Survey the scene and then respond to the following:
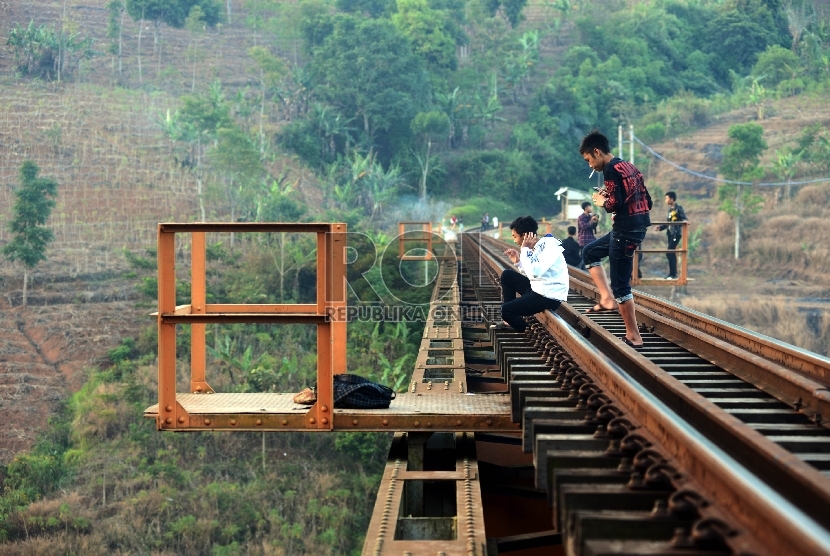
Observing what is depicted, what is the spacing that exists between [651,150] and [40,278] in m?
34.2

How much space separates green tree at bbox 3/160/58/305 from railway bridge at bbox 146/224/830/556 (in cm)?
2913

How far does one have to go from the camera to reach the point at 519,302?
693 centimetres

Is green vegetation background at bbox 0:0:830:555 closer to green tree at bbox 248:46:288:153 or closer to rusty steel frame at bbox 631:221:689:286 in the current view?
green tree at bbox 248:46:288:153

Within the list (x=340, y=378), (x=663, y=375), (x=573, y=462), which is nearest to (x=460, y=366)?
(x=340, y=378)

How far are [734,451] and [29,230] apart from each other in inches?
1333

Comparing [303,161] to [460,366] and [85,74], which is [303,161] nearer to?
[85,74]

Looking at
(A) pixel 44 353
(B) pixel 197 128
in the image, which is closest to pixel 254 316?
(A) pixel 44 353

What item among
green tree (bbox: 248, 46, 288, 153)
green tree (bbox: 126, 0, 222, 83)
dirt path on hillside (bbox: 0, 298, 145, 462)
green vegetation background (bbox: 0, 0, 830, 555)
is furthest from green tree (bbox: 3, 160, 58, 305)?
Result: green tree (bbox: 126, 0, 222, 83)

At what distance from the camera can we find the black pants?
22.5 feet

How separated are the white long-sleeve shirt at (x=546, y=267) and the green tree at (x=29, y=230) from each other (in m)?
29.7

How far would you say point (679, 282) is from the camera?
16078 millimetres

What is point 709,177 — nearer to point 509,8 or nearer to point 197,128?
point 197,128

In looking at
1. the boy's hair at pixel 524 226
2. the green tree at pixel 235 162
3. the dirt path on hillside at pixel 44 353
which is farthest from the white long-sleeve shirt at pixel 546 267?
the green tree at pixel 235 162

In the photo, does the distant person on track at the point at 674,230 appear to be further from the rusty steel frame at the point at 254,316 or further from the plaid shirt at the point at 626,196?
the rusty steel frame at the point at 254,316
